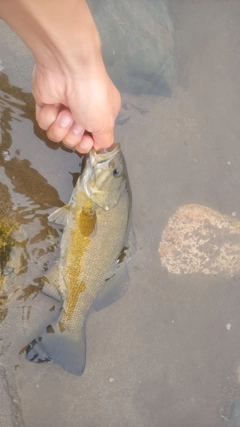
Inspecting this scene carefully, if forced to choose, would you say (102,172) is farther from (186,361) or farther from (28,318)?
(186,361)

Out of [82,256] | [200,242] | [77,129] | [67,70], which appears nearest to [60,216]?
[82,256]

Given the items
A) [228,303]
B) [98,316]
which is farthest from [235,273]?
[98,316]

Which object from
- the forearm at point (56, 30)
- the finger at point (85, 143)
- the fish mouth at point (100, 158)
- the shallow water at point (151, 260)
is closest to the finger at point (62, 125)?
the finger at point (85, 143)

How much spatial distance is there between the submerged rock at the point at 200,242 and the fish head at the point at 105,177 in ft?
2.84

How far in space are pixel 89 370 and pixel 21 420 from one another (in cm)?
69

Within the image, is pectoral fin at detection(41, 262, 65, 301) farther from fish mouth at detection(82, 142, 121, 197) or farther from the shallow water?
fish mouth at detection(82, 142, 121, 197)

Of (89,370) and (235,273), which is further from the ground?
(235,273)

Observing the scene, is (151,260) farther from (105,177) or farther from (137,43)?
(137,43)

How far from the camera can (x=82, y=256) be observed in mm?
3641

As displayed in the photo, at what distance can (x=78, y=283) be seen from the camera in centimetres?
367

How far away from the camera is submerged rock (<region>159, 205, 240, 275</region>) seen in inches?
167

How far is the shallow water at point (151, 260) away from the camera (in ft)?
12.6

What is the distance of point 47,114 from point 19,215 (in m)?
0.97

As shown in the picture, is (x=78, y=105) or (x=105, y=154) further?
(x=105, y=154)
